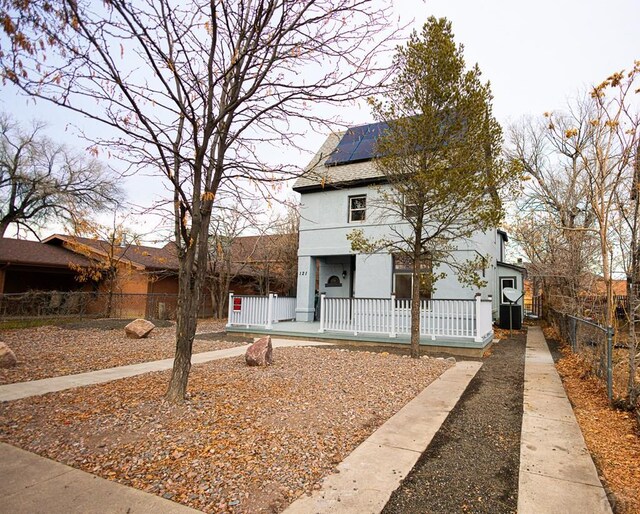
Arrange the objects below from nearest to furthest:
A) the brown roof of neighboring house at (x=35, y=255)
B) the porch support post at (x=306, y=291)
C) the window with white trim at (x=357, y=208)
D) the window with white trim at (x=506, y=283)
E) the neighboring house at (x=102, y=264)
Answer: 1. the window with white trim at (x=357, y=208)
2. the porch support post at (x=306, y=291)
3. the brown roof of neighboring house at (x=35, y=255)
4. the neighboring house at (x=102, y=264)
5. the window with white trim at (x=506, y=283)

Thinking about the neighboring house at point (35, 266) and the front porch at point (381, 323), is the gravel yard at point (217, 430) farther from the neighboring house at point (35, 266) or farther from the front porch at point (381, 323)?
the neighboring house at point (35, 266)

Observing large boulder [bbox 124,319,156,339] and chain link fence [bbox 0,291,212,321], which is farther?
chain link fence [bbox 0,291,212,321]

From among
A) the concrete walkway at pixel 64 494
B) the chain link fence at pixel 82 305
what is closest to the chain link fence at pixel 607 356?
the concrete walkway at pixel 64 494

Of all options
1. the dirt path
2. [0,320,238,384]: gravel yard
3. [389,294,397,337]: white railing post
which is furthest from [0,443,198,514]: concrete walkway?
[389,294,397,337]: white railing post

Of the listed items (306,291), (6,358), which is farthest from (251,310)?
(6,358)

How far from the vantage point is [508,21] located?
6.70m

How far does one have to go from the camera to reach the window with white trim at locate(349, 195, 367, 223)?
13859 mm

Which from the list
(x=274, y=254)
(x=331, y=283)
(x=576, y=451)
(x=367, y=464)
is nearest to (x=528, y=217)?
(x=331, y=283)

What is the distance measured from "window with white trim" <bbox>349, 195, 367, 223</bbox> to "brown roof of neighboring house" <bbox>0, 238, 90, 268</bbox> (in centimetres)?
1345

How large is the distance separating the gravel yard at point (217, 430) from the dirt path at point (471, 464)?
0.69 metres

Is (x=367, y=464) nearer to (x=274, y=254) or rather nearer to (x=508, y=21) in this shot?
(x=508, y=21)

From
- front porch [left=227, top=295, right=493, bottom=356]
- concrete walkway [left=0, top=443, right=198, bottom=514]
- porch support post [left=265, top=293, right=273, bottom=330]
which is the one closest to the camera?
concrete walkway [left=0, top=443, right=198, bottom=514]

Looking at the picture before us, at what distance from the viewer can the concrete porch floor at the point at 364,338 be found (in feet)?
30.5

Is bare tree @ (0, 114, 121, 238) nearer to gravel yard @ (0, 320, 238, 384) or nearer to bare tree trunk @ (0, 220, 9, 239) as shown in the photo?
bare tree trunk @ (0, 220, 9, 239)
